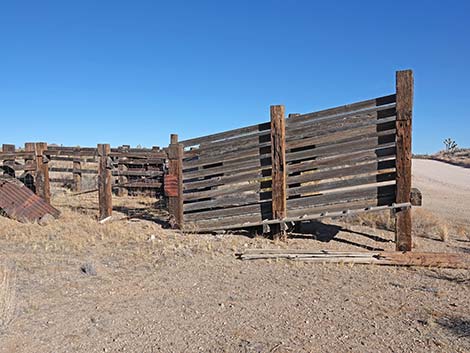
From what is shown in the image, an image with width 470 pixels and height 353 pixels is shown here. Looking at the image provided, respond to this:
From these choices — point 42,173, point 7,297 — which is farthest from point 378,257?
point 42,173

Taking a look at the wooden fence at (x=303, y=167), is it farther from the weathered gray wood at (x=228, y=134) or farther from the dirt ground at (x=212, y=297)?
the dirt ground at (x=212, y=297)

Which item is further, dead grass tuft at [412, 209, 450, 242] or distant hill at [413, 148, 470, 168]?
distant hill at [413, 148, 470, 168]

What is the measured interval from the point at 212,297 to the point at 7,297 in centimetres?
230

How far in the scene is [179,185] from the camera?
8367 mm

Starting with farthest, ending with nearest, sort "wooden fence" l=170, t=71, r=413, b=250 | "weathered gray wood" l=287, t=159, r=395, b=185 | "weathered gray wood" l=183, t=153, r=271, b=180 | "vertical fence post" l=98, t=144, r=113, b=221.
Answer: "vertical fence post" l=98, t=144, r=113, b=221 → "weathered gray wood" l=183, t=153, r=271, b=180 → "weathered gray wood" l=287, t=159, r=395, b=185 → "wooden fence" l=170, t=71, r=413, b=250

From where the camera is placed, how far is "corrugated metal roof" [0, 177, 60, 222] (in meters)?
9.05

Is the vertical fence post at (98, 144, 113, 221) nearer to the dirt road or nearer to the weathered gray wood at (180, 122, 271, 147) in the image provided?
the weathered gray wood at (180, 122, 271, 147)

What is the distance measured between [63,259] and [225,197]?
10.9ft

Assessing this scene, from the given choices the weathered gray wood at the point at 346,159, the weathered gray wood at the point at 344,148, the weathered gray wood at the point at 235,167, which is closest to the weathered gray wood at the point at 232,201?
the weathered gray wood at the point at 235,167

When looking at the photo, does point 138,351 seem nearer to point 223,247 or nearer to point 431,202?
point 223,247

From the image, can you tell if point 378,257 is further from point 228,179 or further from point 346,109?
point 228,179

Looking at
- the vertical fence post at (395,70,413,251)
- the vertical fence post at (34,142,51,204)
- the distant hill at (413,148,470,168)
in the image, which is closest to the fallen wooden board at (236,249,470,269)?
the vertical fence post at (395,70,413,251)

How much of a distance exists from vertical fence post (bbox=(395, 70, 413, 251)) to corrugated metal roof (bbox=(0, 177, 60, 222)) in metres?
7.74

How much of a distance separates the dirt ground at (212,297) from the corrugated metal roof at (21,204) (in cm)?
137
